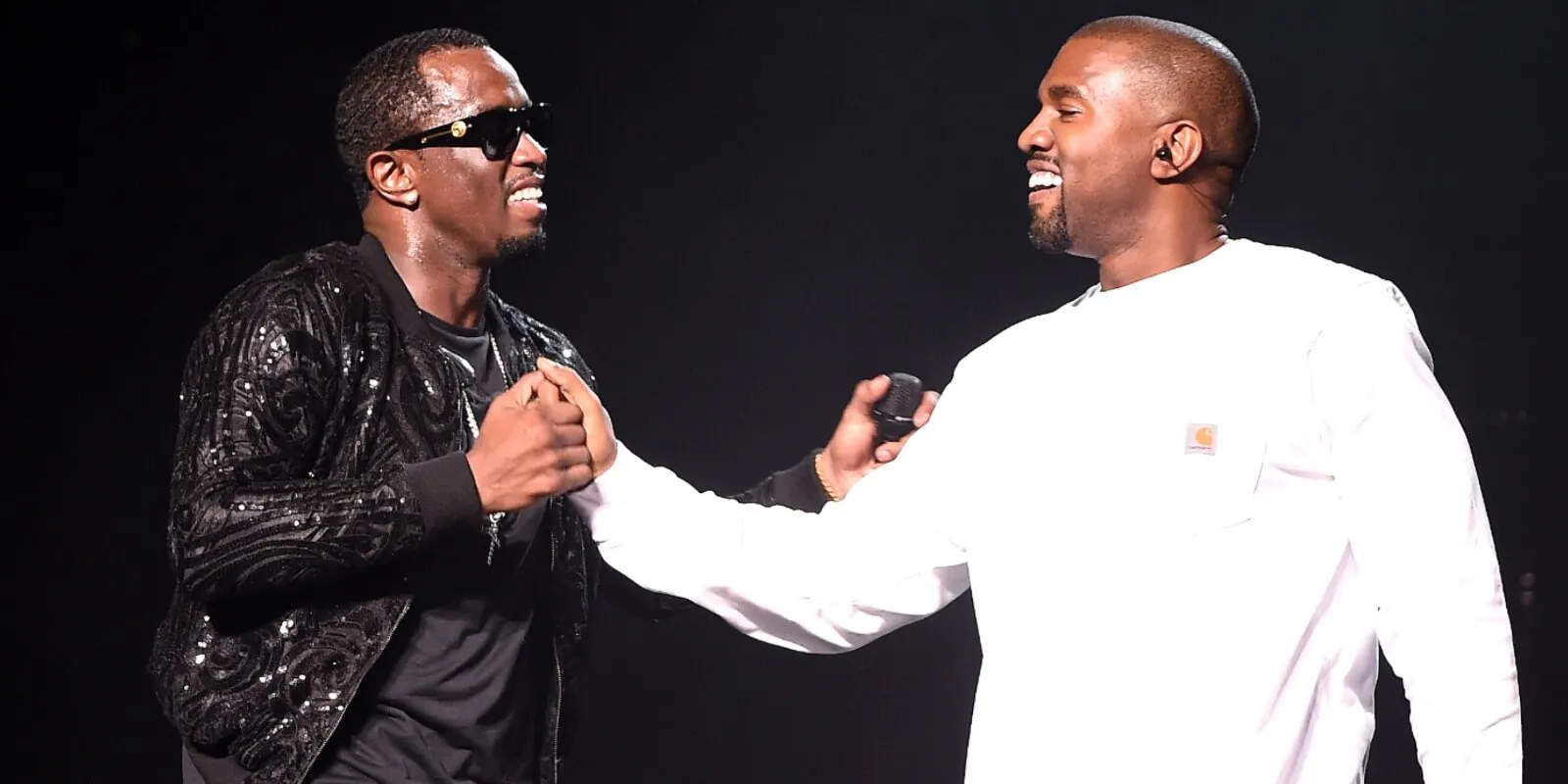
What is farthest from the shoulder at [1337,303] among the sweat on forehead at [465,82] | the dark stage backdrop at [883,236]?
the dark stage backdrop at [883,236]

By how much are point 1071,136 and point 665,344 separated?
1574mm

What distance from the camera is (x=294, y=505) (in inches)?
75.5

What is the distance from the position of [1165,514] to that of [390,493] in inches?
35.9

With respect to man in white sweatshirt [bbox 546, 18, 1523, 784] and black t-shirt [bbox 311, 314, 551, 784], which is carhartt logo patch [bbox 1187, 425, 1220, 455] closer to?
man in white sweatshirt [bbox 546, 18, 1523, 784]

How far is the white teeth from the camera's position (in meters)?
2.09

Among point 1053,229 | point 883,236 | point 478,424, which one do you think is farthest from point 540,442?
point 883,236

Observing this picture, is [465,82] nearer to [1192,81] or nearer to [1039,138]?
[1039,138]

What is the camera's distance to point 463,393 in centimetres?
221

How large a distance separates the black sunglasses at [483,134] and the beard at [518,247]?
0.39 feet

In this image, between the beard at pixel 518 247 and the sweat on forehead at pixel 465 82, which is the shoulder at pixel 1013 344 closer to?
the beard at pixel 518 247

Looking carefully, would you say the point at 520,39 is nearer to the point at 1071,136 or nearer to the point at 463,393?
the point at 463,393

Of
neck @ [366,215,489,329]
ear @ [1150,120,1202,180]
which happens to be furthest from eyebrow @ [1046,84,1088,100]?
neck @ [366,215,489,329]

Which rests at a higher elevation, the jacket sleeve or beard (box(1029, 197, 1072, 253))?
beard (box(1029, 197, 1072, 253))

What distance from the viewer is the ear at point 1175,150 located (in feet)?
6.59
